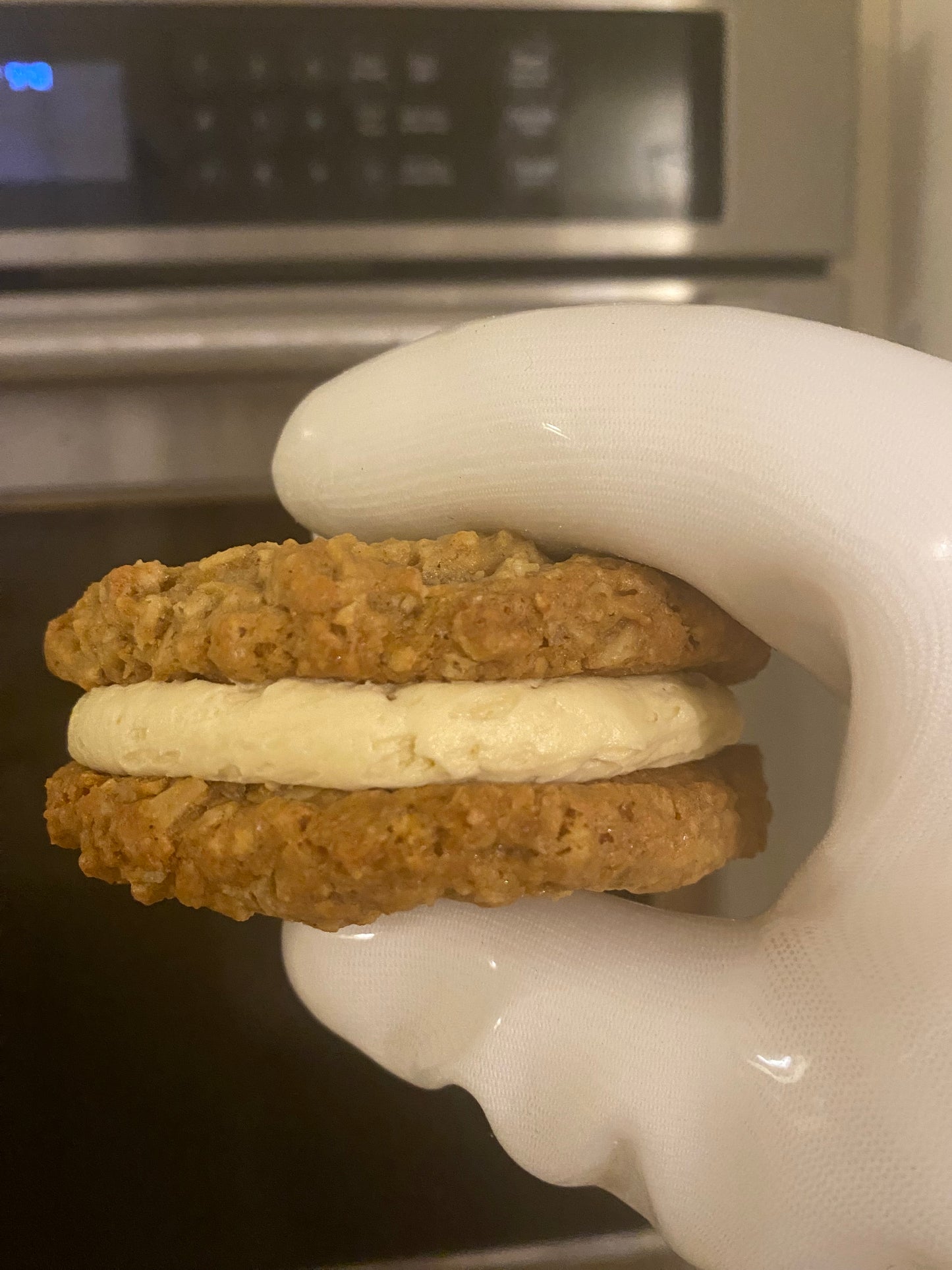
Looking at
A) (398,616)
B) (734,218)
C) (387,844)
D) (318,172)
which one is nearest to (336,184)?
(318,172)

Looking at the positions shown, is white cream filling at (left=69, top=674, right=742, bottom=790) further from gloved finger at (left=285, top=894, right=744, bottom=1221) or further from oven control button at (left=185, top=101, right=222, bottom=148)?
oven control button at (left=185, top=101, right=222, bottom=148)

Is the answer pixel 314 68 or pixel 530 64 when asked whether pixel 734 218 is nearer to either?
pixel 530 64

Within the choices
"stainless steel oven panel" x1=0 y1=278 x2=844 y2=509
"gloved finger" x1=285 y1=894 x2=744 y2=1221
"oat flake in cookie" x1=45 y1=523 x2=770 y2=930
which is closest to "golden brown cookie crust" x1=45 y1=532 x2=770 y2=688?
"oat flake in cookie" x1=45 y1=523 x2=770 y2=930

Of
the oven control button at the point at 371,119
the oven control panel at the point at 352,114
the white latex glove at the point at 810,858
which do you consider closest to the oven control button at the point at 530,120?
the oven control panel at the point at 352,114

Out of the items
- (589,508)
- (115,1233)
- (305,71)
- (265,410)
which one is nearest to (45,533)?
(265,410)

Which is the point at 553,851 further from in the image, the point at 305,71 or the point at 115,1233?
the point at 115,1233
